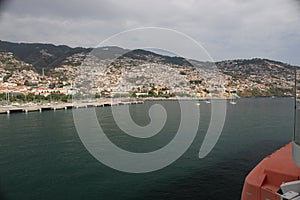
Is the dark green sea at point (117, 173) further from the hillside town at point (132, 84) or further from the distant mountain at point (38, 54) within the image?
the distant mountain at point (38, 54)

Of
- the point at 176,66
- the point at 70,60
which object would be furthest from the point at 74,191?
the point at 70,60

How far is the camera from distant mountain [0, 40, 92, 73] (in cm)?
3285

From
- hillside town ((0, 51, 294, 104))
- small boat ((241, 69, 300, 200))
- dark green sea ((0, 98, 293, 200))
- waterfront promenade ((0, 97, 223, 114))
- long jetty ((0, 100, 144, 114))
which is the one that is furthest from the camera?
hillside town ((0, 51, 294, 104))

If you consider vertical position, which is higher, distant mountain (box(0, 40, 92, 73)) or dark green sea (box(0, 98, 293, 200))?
distant mountain (box(0, 40, 92, 73))

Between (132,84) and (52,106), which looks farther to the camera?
(132,84)

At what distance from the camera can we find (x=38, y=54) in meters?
36.8

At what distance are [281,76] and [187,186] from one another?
1276 inches

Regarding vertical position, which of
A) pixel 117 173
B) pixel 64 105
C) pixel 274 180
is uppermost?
pixel 64 105

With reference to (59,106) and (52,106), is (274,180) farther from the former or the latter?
(59,106)

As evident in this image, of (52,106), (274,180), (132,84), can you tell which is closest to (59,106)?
(52,106)

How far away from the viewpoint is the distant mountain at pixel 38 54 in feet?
108

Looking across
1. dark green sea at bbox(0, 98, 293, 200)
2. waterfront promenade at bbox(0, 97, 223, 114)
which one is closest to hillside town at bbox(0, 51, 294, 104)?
waterfront promenade at bbox(0, 97, 223, 114)

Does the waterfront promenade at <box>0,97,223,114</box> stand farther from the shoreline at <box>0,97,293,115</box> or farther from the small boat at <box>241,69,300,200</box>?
the small boat at <box>241,69,300,200</box>

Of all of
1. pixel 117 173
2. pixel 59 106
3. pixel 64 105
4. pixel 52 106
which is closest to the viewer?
pixel 117 173
